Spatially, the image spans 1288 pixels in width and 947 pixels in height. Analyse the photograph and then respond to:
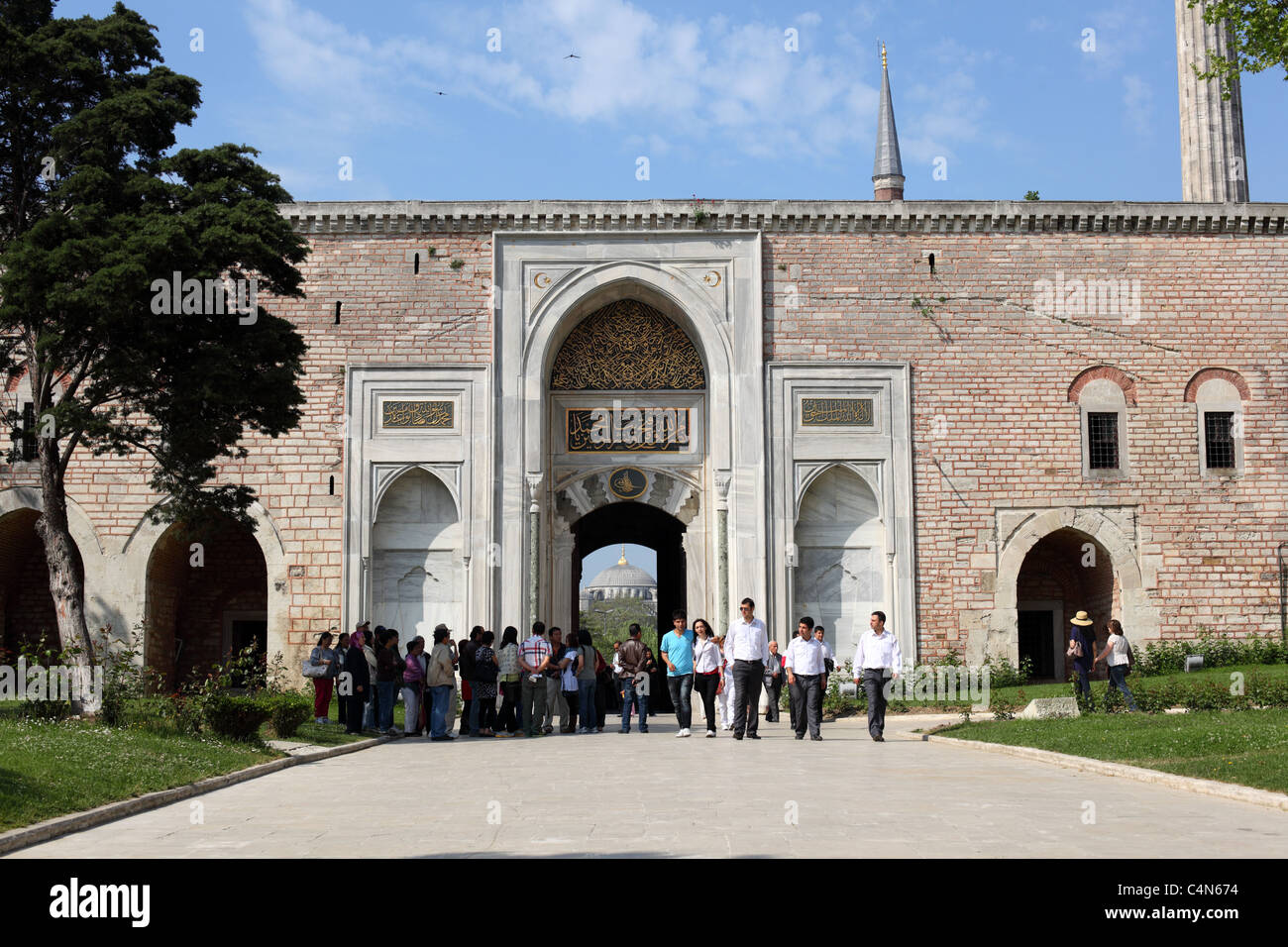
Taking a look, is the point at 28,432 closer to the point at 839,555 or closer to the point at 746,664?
the point at 746,664

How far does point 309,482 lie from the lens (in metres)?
21.7

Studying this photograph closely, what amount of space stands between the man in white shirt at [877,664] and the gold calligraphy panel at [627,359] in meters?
9.84

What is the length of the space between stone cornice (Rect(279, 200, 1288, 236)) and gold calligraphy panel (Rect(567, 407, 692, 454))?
313 cm

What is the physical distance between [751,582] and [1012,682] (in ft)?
14.9

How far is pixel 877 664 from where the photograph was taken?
13.5 m

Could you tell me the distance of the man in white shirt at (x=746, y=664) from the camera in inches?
550

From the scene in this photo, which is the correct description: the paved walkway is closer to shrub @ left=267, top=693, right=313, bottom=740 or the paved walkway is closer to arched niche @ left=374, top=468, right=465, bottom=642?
shrub @ left=267, top=693, right=313, bottom=740

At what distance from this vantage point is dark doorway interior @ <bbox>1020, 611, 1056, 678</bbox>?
78.0 feet

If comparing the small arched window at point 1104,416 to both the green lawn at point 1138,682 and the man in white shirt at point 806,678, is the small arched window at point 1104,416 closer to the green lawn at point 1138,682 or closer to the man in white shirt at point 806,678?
the green lawn at point 1138,682

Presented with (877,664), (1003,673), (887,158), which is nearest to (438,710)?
(877,664)

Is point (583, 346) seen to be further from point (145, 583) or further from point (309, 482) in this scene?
point (145, 583)

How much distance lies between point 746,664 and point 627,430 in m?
9.24

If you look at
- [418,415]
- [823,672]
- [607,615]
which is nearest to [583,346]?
[418,415]
